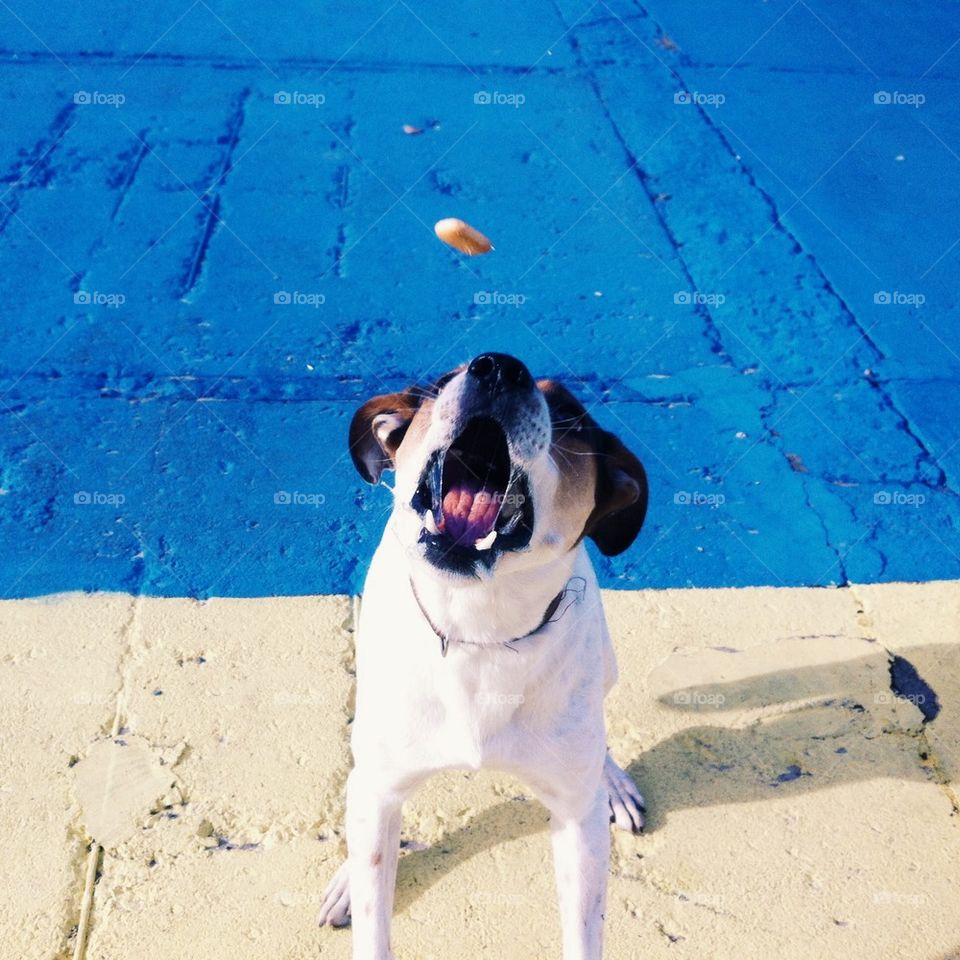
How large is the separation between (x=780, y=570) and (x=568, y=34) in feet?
20.0

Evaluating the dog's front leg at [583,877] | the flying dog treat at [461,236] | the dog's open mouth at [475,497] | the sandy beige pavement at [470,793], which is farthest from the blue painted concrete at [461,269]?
the dog's open mouth at [475,497]

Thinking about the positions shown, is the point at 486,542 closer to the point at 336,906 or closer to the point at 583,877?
the point at 583,877

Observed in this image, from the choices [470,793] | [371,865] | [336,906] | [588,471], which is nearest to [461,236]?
[588,471]

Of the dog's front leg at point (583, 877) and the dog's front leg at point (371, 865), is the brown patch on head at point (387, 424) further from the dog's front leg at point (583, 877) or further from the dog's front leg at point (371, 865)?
the dog's front leg at point (583, 877)

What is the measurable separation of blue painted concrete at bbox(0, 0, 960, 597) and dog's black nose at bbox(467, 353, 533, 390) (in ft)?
7.37

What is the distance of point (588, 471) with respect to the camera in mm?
2674

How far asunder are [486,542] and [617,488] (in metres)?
0.41

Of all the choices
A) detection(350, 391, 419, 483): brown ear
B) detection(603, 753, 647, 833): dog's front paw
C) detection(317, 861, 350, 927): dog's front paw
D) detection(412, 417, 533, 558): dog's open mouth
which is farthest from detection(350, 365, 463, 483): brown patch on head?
detection(603, 753, 647, 833): dog's front paw

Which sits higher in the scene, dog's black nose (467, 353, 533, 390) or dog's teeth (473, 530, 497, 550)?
dog's black nose (467, 353, 533, 390)

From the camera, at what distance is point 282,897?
3275 mm

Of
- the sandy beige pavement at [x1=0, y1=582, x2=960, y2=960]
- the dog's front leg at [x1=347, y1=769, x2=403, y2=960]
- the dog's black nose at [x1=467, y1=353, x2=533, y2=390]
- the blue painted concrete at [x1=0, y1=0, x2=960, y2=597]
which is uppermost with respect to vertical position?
the dog's black nose at [x1=467, y1=353, x2=533, y2=390]

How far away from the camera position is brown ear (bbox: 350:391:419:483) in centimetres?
277

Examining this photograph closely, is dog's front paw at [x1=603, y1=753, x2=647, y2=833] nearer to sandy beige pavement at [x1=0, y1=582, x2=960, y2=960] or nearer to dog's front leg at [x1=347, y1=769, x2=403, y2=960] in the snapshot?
sandy beige pavement at [x1=0, y1=582, x2=960, y2=960]

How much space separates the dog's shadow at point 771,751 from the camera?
3549mm
